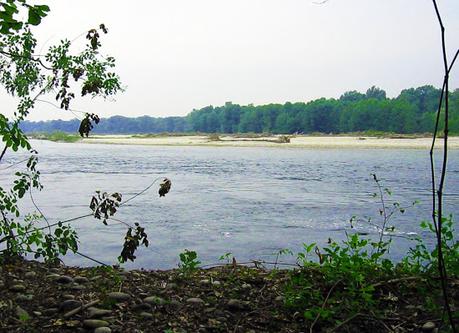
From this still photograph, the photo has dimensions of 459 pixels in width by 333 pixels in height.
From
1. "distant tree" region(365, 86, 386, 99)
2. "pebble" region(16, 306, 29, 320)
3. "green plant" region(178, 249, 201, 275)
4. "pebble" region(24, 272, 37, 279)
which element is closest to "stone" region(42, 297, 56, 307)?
"pebble" region(16, 306, 29, 320)

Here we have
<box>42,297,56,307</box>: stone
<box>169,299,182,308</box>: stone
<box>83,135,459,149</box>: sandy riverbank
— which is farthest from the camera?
<box>83,135,459,149</box>: sandy riverbank

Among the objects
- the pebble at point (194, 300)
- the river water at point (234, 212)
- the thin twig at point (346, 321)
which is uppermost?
the thin twig at point (346, 321)

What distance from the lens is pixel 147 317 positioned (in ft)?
12.5

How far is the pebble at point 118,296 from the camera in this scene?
4.08 meters

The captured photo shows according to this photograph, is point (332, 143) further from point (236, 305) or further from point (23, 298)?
point (23, 298)

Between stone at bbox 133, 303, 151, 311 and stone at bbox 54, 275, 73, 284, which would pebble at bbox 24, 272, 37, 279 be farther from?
stone at bbox 133, 303, 151, 311

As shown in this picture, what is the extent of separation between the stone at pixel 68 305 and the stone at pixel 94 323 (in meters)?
0.30

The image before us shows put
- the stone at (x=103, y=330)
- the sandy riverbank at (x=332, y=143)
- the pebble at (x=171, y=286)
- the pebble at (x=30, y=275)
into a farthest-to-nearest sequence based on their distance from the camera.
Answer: the sandy riverbank at (x=332, y=143)
the pebble at (x=30, y=275)
the pebble at (x=171, y=286)
the stone at (x=103, y=330)

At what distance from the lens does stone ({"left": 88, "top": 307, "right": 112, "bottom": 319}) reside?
3.71m

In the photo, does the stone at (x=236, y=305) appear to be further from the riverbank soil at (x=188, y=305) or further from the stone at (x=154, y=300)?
the stone at (x=154, y=300)

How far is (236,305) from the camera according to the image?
4.06m

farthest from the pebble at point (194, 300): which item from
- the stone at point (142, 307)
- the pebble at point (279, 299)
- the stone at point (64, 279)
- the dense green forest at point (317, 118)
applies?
the dense green forest at point (317, 118)

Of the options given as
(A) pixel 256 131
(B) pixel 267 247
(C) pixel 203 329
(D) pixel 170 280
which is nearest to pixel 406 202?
(B) pixel 267 247

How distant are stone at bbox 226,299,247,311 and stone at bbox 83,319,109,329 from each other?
0.98 metres
